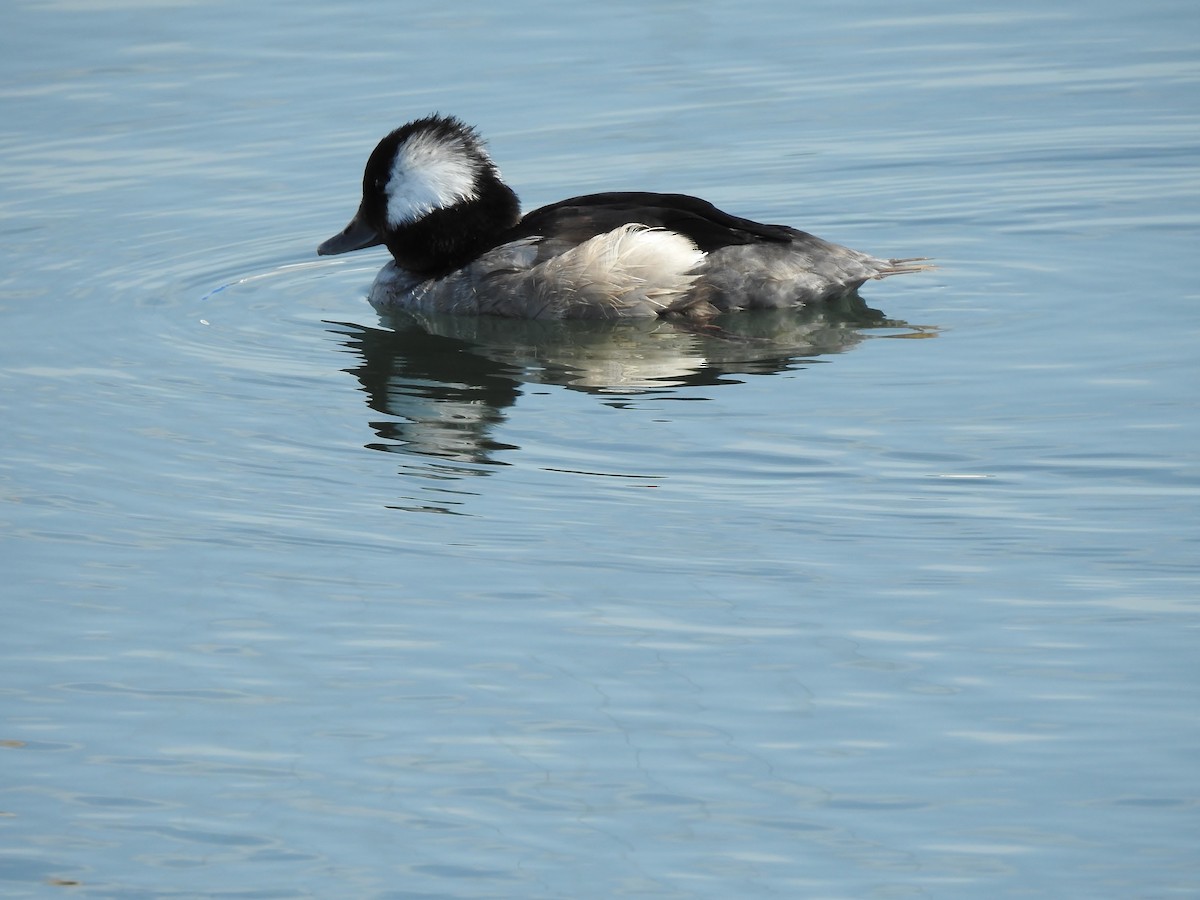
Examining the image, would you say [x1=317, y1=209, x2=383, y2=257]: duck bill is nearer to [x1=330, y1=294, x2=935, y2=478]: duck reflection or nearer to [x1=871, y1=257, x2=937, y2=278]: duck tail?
[x1=330, y1=294, x2=935, y2=478]: duck reflection

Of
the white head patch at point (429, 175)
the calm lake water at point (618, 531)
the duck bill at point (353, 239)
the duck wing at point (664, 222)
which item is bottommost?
the calm lake water at point (618, 531)

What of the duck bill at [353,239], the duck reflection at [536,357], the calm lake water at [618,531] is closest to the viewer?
the calm lake water at [618,531]

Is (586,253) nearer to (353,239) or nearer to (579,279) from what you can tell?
(579,279)

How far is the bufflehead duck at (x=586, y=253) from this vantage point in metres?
9.94

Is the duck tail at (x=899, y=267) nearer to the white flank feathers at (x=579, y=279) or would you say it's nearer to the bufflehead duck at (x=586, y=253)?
the bufflehead duck at (x=586, y=253)

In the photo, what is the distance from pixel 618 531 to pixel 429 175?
3998mm

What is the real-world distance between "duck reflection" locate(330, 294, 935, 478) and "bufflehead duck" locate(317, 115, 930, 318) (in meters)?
0.12

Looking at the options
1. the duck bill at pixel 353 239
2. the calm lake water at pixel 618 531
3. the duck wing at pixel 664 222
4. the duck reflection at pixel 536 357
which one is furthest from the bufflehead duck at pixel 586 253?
the duck bill at pixel 353 239

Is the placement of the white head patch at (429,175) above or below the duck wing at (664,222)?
above

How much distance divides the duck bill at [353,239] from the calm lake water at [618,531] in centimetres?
27

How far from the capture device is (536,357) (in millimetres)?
9625

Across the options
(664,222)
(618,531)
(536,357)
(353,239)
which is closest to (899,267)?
(664,222)

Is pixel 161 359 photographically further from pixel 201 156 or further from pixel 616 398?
pixel 201 156

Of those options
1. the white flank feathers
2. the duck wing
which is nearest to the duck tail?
the duck wing
